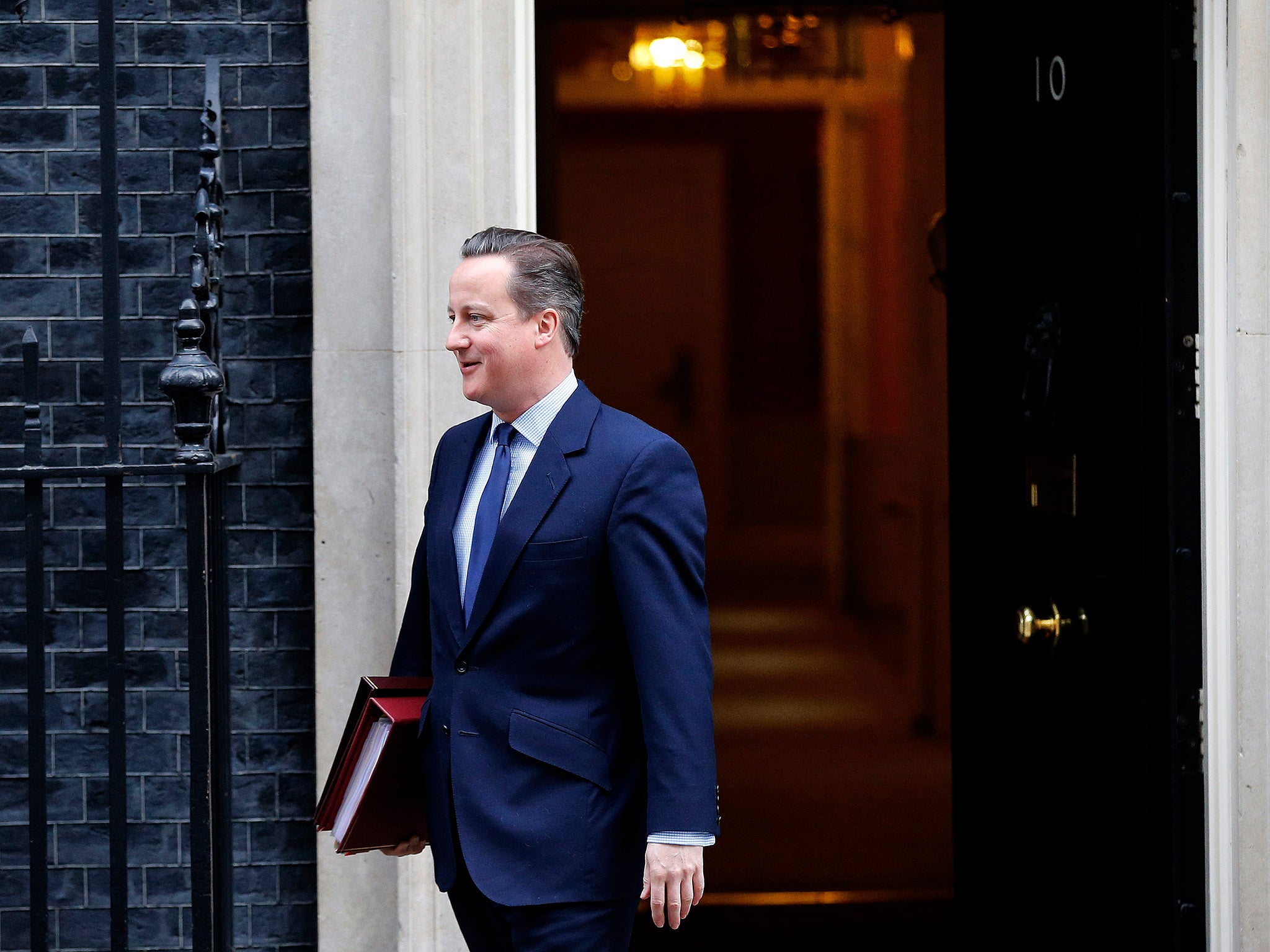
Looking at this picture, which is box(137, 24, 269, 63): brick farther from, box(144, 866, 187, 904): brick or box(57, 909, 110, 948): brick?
box(57, 909, 110, 948): brick

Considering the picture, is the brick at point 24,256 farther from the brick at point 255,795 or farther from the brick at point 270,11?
the brick at point 255,795

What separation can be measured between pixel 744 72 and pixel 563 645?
37.3 ft

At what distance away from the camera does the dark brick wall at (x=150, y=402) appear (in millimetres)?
3475

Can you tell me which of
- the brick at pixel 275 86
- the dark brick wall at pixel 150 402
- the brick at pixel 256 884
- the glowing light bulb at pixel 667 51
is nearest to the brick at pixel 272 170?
the dark brick wall at pixel 150 402

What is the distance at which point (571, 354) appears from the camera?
250 centimetres

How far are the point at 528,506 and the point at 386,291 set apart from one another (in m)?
1.29

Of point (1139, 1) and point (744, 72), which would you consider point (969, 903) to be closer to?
point (1139, 1)

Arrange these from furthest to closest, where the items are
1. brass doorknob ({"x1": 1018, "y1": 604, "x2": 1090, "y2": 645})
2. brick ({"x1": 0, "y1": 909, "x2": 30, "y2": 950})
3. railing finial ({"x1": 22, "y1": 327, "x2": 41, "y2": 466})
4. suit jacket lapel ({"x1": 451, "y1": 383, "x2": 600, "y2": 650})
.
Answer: brass doorknob ({"x1": 1018, "y1": 604, "x2": 1090, "y2": 645}) < brick ({"x1": 0, "y1": 909, "x2": 30, "y2": 950}) < railing finial ({"x1": 22, "y1": 327, "x2": 41, "y2": 466}) < suit jacket lapel ({"x1": 451, "y1": 383, "x2": 600, "y2": 650})

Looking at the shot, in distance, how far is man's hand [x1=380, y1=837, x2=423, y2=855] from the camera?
254 cm

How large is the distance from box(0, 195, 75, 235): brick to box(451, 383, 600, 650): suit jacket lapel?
175cm

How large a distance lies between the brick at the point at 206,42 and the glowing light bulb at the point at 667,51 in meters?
7.65

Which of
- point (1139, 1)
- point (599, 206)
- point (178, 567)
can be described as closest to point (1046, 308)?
point (1139, 1)

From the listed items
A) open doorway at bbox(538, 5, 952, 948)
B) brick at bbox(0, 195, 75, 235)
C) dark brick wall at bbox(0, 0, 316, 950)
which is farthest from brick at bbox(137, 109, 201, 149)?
open doorway at bbox(538, 5, 952, 948)

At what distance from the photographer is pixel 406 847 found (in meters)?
2.57
